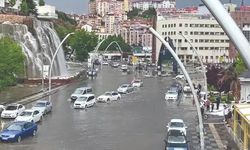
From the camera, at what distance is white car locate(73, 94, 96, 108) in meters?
46.8

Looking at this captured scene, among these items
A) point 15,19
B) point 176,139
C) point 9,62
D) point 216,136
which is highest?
point 15,19

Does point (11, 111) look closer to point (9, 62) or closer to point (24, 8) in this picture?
point (9, 62)

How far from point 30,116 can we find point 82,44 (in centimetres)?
10114

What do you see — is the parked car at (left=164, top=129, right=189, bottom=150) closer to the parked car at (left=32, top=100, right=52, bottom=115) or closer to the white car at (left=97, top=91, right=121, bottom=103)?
the parked car at (left=32, top=100, right=52, bottom=115)

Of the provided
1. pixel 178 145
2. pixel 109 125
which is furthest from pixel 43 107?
pixel 178 145

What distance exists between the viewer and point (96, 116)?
41.3 meters

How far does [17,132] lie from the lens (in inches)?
1146

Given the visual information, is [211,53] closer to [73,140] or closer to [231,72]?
[231,72]

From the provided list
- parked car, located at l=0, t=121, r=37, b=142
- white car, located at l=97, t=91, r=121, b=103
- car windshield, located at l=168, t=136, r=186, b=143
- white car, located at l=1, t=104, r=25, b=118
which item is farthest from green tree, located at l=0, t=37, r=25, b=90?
car windshield, located at l=168, t=136, r=186, b=143

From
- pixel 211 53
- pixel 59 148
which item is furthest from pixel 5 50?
pixel 211 53

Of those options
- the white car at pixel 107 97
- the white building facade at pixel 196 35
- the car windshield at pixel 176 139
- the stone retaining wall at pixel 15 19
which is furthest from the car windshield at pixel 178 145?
the white building facade at pixel 196 35

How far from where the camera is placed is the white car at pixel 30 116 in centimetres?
3556

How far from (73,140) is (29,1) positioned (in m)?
82.8

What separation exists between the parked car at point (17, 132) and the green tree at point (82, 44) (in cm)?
10538
